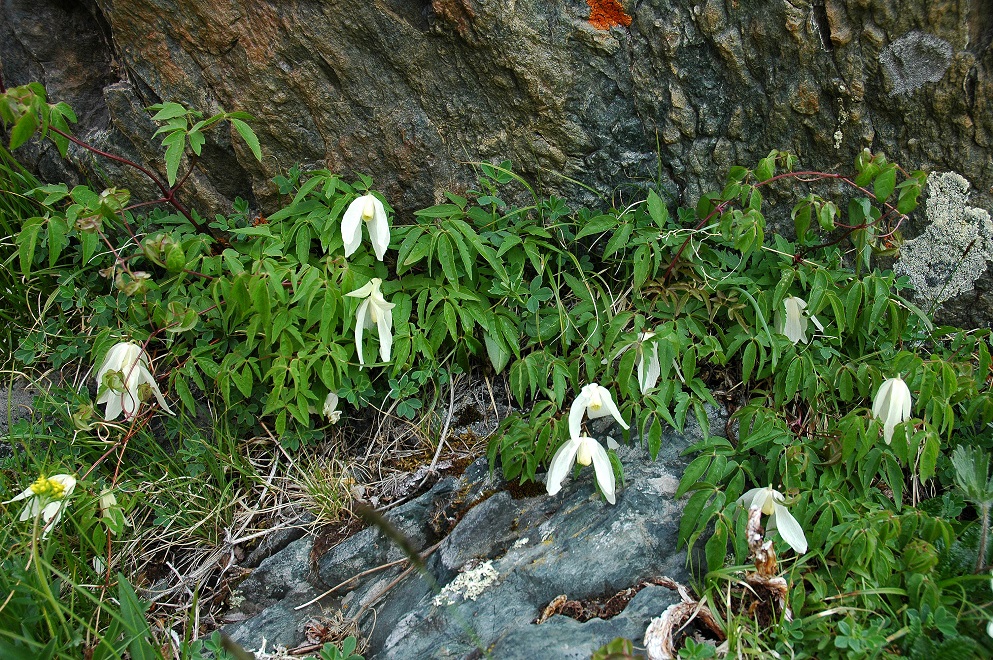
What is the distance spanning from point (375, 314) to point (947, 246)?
6.42ft

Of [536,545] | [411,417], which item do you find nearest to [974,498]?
[536,545]

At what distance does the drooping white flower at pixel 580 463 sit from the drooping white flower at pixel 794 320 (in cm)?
76

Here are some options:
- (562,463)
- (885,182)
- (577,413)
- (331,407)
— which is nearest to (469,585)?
(562,463)

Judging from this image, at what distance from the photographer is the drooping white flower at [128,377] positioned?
7.29 feet

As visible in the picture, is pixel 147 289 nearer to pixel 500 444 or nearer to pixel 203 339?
pixel 203 339

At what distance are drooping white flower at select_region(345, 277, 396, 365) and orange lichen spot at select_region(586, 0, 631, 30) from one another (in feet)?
3.74

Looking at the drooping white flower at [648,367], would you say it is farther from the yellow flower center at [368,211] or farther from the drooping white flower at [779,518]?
the yellow flower center at [368,211]

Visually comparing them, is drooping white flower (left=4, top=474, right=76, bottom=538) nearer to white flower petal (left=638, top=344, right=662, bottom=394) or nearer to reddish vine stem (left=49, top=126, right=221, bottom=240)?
reddish vine stem (left=49, top=126, right=221, bottom=240)

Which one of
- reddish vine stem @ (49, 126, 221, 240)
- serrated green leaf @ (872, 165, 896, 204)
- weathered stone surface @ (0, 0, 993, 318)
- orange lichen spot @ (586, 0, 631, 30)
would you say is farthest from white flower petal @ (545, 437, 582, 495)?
reddish vine stem @ (49, 126, 221, 240)

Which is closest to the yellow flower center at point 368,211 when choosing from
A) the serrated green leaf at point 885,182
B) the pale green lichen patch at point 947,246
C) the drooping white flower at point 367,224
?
the drooping white flower at point 367,224

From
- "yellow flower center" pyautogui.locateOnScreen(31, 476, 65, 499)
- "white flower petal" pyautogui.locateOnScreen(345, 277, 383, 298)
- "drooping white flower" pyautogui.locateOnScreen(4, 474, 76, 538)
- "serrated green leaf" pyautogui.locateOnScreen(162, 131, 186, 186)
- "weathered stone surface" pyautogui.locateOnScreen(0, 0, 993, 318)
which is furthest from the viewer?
"weathered stone surface" pyautogui.locateOnScreen(0, 0, 993, 318)

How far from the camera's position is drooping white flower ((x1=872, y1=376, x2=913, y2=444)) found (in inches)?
79.3

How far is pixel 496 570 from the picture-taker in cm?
202

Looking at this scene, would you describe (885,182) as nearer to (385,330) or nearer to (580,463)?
(580,463)
